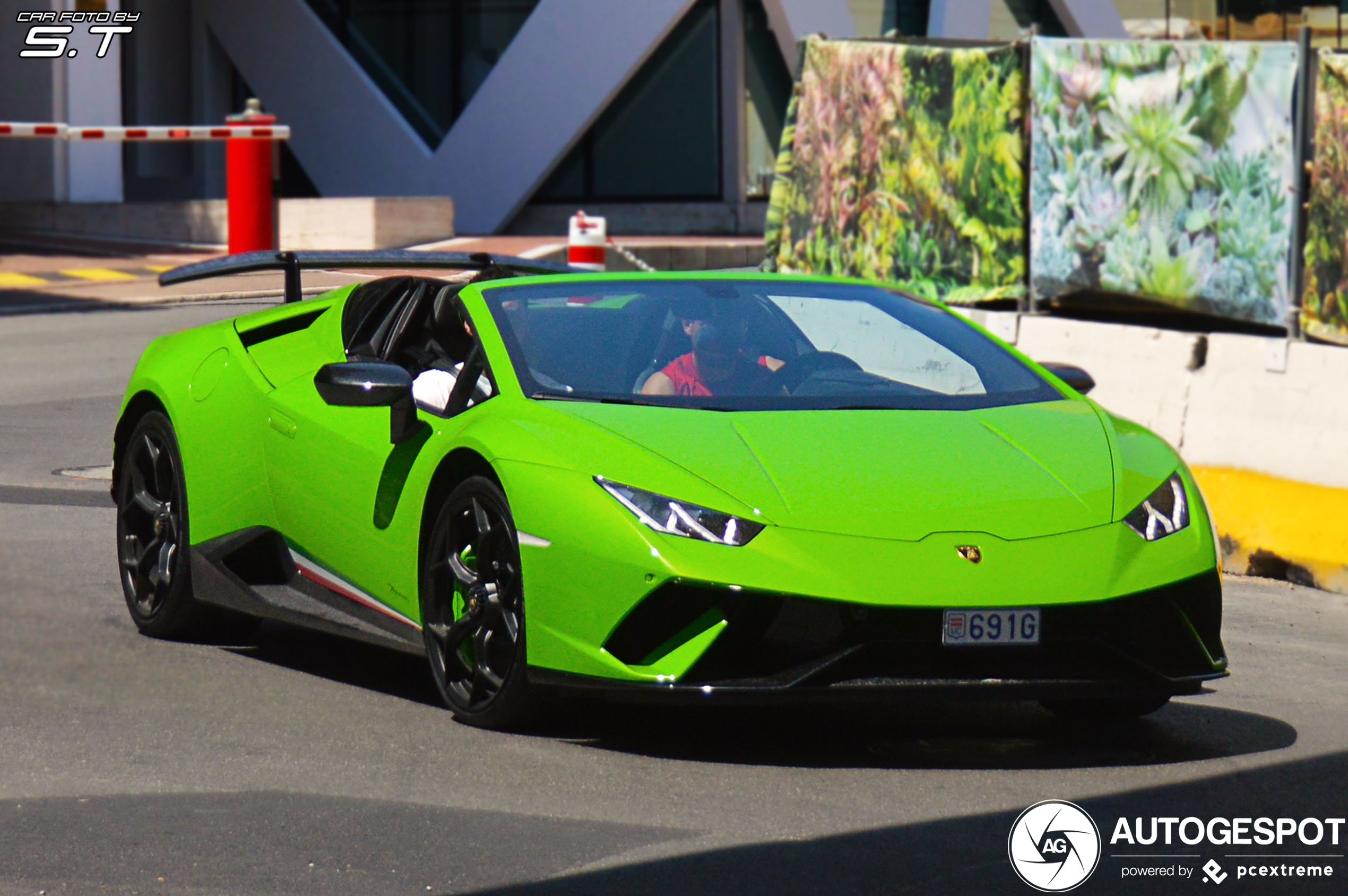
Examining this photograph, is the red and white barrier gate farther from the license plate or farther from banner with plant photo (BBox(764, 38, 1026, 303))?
the license plate

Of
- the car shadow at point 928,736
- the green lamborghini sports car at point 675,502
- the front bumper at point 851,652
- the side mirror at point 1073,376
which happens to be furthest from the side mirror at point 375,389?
the side mirror at point 1073,376

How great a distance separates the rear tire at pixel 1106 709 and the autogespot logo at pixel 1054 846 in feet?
3.45

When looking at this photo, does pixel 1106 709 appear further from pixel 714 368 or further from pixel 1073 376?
pixel 714 368

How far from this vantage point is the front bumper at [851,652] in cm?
559

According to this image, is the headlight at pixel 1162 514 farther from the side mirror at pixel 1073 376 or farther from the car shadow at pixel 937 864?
the side mirror at pixel 1073 376

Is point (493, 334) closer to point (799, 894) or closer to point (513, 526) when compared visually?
point (513, 526)

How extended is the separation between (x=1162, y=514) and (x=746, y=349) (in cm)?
135

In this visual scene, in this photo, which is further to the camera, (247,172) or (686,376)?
(247,172)

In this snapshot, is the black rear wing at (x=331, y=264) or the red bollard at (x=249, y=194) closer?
the black rear wing at (x=331, y=264)

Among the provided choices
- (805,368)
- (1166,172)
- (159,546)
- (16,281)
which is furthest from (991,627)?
(16,281)

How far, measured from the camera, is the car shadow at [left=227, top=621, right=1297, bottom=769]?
233 inches

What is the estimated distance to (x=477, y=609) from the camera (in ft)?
20.0

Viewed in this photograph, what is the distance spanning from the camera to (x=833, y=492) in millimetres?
5793

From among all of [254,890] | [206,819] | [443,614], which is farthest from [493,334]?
[254,890]
